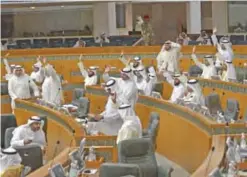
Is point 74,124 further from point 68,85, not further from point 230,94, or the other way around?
point 68,85

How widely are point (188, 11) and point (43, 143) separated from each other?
16954 mm

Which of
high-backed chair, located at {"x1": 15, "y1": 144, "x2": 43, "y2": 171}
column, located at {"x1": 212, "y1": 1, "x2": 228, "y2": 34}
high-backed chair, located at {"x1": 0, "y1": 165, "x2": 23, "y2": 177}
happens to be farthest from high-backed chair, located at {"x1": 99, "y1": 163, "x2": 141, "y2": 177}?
column, located at {"x1": 212, "y1": 1, "x2": 228, "y2": 34}

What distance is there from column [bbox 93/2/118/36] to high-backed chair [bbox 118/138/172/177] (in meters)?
18.1

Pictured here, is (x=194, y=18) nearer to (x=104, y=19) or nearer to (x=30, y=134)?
(x=104, y=19)

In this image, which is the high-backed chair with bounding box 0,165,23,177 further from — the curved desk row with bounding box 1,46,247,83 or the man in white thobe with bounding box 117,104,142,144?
the curved desk row with bounding box 1,46,247,83

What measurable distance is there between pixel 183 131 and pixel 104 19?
1614cm

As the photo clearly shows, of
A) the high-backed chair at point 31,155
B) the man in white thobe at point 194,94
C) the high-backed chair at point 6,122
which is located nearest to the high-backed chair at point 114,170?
the high-backed chair at point 31,155

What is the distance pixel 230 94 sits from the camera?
12.6 metres

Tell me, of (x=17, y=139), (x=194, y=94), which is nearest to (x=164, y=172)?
(x=17, y=139)

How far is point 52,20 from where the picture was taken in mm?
26344

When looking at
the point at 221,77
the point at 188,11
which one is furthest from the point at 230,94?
the point at 188,11

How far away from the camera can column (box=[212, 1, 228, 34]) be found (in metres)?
25.0

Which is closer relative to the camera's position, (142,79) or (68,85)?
(142,79)

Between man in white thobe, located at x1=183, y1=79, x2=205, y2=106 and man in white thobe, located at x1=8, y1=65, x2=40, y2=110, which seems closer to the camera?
man in white thobe, located at x1=183, y1=79, x2=205, y2=106
